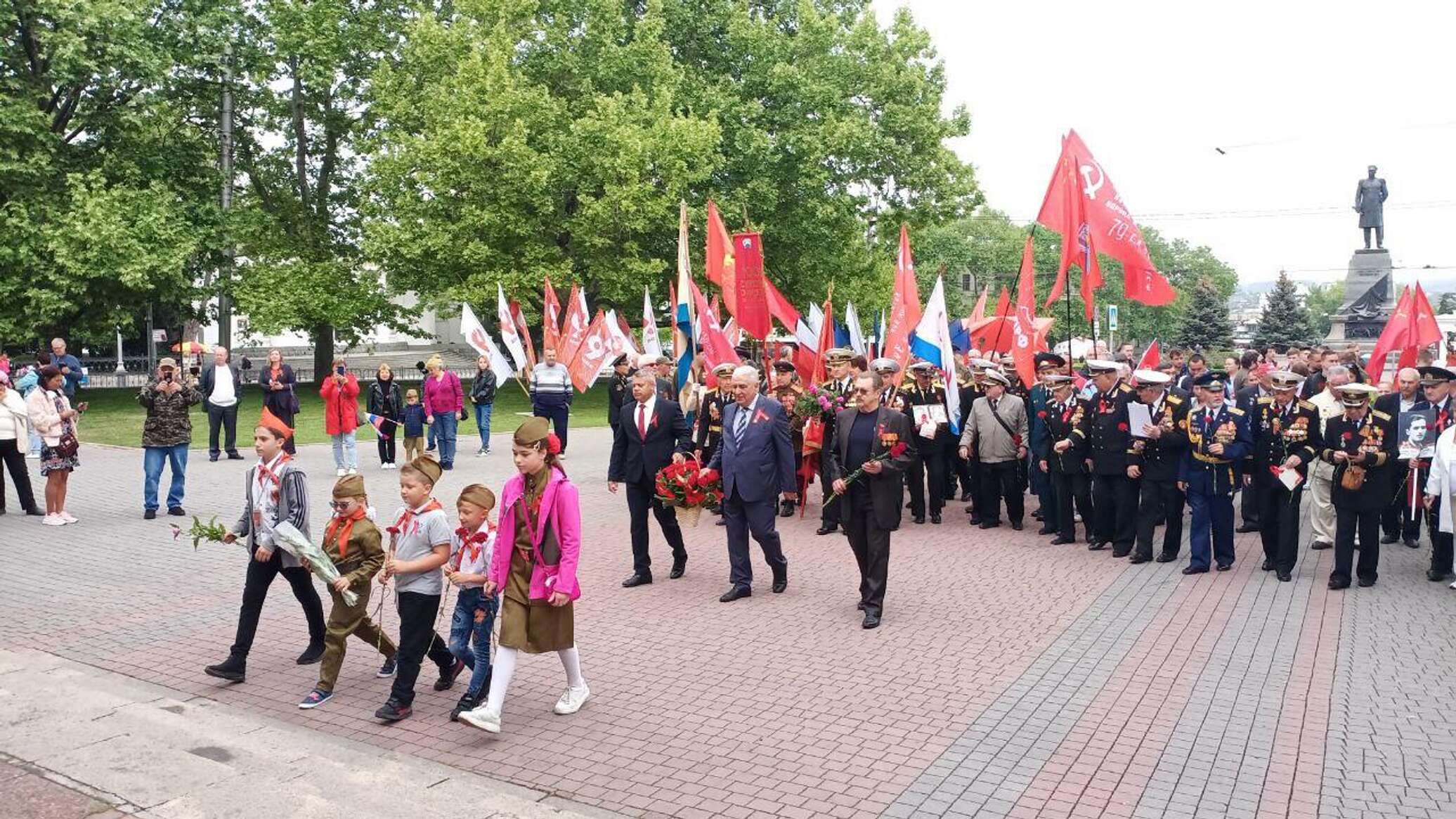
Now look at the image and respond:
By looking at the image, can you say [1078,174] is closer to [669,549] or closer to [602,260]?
[669,549]

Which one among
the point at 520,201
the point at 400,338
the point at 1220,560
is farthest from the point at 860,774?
the point at 400,338

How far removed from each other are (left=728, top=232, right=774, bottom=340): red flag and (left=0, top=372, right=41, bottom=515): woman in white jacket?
7.81 metres

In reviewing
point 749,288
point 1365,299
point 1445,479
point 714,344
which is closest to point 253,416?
point 749,288

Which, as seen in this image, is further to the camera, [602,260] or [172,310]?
[172,310]

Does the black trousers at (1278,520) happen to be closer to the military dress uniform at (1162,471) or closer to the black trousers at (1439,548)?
the military dress uniform at (1162,471)

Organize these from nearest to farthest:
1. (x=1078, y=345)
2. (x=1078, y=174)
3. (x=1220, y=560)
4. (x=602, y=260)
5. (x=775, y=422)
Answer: (x=775, y=422)
(x=1220, y=560)
(x=1078, y=174)
(x=1078, y=345)
(x=602, y=260)

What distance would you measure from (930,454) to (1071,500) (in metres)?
1.86

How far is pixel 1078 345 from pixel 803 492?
1873 centimetres

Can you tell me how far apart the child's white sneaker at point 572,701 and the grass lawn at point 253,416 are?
15863 millimetres

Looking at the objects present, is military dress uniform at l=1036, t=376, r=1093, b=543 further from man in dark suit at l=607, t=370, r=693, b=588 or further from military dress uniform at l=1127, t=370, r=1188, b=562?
man in dark suit at l=607, t=370, r=693, b=588

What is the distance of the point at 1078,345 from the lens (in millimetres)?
30844

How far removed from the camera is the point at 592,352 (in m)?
19.1

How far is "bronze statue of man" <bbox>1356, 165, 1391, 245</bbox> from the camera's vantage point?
42312 millimetres

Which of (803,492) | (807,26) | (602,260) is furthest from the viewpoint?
(807,26)
